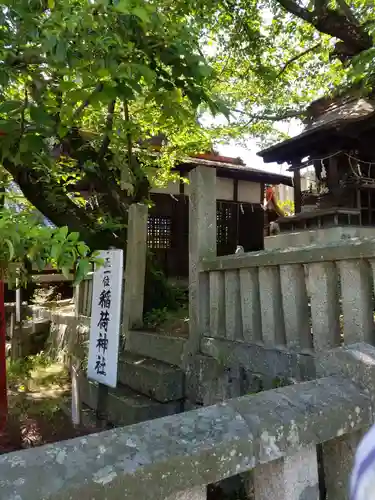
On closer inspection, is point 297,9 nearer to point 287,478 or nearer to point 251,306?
point 251,306

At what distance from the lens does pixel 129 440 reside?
105 cm

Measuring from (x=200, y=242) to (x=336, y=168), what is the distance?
6550mm

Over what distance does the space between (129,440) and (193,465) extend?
178 mm

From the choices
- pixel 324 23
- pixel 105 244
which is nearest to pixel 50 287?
pixel 105 244

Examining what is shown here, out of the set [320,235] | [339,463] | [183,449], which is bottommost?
[339,463]

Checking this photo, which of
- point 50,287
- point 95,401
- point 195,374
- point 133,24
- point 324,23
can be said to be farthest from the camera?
point 50,287

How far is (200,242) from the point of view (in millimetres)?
3688

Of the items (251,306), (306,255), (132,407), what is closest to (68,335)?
(132,407)

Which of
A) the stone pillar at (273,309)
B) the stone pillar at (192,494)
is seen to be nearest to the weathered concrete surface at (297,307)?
the stone pillar at (273,309)

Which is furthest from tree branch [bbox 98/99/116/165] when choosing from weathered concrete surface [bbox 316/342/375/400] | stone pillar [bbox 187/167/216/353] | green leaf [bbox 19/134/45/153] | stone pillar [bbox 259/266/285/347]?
weathered concrete surface [bbox 316/342/375/400]

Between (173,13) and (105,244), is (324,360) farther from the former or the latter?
(173,13)

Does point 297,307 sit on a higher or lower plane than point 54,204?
lower

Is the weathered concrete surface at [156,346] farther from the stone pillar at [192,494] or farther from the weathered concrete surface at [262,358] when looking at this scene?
the stone pillar at [192,494]

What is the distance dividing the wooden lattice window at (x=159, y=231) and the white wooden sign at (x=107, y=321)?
7273 mm
